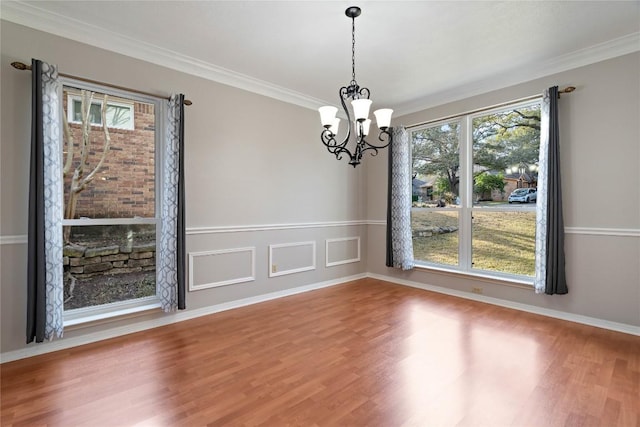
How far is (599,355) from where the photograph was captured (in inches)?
101

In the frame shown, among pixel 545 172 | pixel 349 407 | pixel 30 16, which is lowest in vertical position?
pixel 349 407

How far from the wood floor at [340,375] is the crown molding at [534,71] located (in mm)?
2780

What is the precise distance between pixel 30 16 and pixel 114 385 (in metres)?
3.01

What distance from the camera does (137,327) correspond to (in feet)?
10.2

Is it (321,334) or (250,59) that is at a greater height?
(250,59)

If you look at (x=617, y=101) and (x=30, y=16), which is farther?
(x=617, y=101)

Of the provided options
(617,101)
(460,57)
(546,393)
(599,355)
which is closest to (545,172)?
(617,101)

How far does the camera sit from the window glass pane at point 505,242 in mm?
3770

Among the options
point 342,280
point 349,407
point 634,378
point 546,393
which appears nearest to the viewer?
point 349,407

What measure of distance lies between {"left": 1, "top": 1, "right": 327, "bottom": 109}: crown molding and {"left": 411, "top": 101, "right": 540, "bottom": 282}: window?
8.07ft

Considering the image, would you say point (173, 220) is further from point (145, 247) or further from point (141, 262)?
point (141, 262)

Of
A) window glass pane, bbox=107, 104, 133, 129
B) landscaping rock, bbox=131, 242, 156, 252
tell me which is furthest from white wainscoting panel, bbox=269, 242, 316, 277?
window glass pane, bbox=107, 104, 133, 129

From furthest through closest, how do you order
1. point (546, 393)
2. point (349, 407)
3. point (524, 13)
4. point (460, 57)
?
1. point (460, 57)
2. point (524, 13)
3. point (546, 393)
4. point (349, 407)

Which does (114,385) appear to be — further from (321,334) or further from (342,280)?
(342,280)
